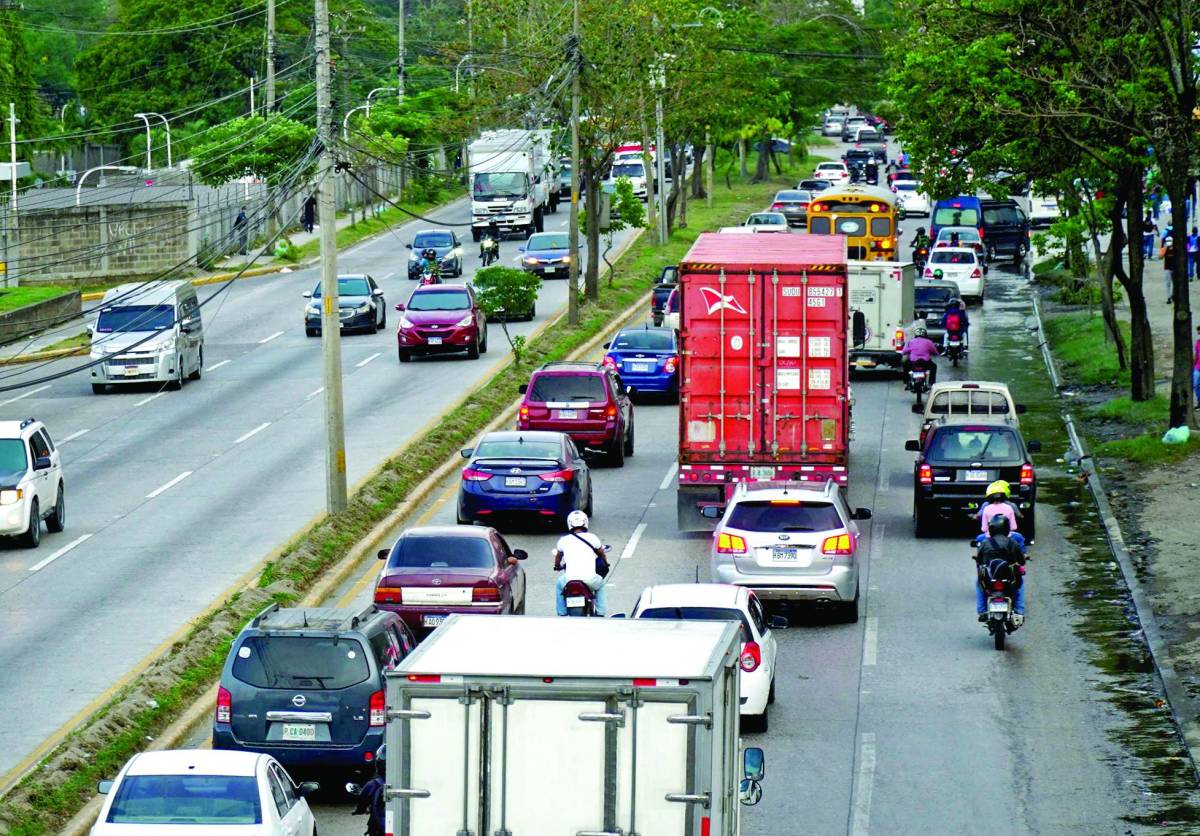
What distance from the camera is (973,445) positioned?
2903 cm

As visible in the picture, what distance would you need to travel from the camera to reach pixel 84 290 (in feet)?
206

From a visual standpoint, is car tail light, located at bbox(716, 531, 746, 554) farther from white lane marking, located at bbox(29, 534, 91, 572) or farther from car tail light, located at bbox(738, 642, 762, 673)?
white lane marking, located at bbox(29, 534, 91, 572)

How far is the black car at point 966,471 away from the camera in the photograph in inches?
1126

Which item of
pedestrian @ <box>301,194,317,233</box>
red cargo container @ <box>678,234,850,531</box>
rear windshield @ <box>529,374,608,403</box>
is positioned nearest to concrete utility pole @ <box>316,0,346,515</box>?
red cargo container @ <box>678,234,850,531</box>

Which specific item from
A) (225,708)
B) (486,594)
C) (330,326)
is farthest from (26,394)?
(225,708)

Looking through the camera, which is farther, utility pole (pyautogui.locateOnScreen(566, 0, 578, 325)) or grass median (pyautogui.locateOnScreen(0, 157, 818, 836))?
utility pole (pyautogui.locateOnScreen(566, 0, 578, 325))

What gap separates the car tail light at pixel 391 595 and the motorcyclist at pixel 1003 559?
628 centimetres

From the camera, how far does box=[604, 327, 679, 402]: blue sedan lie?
42.8 metres

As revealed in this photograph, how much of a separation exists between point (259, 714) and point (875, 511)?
16697mm

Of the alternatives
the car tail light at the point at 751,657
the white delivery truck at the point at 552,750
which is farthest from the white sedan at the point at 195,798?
the car tail light at the point at 751,657

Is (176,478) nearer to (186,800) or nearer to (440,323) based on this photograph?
(440,323)

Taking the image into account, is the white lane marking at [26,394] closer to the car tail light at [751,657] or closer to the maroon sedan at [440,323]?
the maroon sedan at [440,323]

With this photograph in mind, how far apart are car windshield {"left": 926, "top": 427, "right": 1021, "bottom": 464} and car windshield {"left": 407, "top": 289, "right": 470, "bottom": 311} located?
2094 centimetres

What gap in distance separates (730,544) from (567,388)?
39.5 feet
